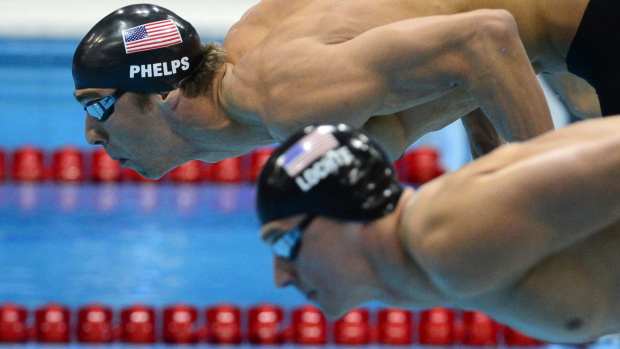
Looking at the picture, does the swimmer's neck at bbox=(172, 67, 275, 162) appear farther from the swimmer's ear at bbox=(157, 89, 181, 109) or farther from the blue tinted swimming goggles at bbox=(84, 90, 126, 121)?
the blue tinted swimming goggles at bbox=(84, 90, 126, 121)

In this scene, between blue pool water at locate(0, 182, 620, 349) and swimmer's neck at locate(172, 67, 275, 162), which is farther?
blue pool water at locate(0, 182, 620, 349)

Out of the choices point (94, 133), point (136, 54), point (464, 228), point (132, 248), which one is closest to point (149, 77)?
point (136, 54)

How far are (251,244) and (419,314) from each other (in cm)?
237

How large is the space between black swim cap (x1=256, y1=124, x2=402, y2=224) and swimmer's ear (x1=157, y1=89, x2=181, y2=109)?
3.38ft

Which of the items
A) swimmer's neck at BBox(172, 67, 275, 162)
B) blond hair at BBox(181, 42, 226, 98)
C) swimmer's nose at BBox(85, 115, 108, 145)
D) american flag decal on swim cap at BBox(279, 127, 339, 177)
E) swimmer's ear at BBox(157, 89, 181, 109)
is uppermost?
american flag decal on swim cap at BBox(279, 127, 339, 177)

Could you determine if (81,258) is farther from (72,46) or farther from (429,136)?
(429,136)

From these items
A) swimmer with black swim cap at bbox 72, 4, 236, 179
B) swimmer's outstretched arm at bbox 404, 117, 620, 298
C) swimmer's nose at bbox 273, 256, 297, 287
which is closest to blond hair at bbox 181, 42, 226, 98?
swimmer with black swim cap at bbox 72, 4, 236, 179

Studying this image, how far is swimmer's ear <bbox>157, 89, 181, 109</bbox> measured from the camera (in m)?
2.40

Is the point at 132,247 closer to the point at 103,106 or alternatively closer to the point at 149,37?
the point at 103,106

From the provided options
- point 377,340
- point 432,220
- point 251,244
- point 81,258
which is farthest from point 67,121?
point 432,220

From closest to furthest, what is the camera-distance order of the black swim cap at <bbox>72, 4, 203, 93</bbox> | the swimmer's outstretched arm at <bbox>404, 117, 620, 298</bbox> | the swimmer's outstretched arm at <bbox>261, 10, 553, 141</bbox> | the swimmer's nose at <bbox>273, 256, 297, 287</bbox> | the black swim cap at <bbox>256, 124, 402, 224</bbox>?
the swimmer's outstretched arm at <bbox>404, 117, 620, 298</bbox>, the black swim cap at <bbox>256, 124, 402, 224</bbox>, the swimmer's nose at <bbox>273, 256, 297, 287</bbox>, the swimmer's outstretched arm at <bbox>261, 10, 553, 141</bbox>, the black swim cap at <bbox>72, 4, 203, 93</bbox>

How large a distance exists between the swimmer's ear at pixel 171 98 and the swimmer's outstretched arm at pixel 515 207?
1.18 m

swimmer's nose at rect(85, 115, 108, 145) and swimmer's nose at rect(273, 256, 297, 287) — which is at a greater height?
swimmer's nose at rect(273, 256, 297, 287)

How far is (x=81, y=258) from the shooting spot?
6.89 metres
